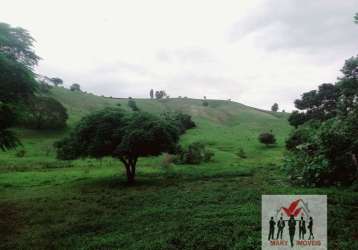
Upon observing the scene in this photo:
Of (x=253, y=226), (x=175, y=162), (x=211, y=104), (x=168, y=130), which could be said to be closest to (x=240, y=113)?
(x=211, y=104)

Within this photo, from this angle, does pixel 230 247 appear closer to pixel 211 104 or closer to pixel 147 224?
pixel 147 224

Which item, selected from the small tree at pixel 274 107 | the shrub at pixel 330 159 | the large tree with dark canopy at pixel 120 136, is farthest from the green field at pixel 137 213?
the small tree at pixel 274 107

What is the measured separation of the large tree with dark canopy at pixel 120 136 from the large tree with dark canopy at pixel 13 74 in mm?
5493

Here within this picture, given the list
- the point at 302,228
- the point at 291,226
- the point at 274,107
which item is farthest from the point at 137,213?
the point at 274,107

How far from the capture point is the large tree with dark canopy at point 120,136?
1374 centimetres

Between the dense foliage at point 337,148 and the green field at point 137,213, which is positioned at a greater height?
the dense foliage at point 337,148

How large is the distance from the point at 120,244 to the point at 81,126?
34.9 ft

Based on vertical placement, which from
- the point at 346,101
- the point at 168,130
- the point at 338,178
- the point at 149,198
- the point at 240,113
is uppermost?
the point at 240,113

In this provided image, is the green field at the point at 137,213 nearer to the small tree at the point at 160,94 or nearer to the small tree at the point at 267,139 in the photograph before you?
the small tree at the point at 267,139

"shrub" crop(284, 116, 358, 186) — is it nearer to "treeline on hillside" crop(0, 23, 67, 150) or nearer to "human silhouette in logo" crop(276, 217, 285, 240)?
"human silhouette in logo" crop(276, 217, 285, 240)

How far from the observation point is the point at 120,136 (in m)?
14.5

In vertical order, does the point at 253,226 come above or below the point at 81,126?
below

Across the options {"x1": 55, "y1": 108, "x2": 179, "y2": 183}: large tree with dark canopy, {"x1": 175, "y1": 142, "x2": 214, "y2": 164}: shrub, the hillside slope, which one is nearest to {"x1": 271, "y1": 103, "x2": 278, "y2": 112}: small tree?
the hillside slope

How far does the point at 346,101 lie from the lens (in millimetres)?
9992
